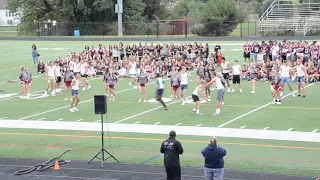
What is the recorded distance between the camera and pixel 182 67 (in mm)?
23641

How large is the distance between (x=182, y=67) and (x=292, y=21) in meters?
35.2

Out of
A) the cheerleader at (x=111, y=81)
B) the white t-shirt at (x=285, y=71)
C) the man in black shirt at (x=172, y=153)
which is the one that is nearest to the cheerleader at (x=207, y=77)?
the white t-shirt at (x=285, y=71)

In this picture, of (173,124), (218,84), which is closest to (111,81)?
(218,84)

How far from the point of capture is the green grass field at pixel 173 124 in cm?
1441

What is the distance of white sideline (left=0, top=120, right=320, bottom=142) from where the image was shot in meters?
16.4

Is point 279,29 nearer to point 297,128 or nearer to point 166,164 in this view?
point 297,128

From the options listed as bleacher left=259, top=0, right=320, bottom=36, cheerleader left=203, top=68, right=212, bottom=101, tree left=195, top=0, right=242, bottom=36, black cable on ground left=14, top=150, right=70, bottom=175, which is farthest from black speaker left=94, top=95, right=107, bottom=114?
tree left=195, top=0, right=242, bottom=36

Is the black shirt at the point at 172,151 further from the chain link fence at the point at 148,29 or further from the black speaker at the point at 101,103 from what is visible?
the chain link fence at the point at 148,29

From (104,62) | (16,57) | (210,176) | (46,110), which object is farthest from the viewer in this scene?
(16,57)

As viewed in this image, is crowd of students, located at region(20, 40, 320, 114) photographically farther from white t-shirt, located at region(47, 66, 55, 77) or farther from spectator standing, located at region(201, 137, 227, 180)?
spectator standing, located at region(201, 137, 227, 180)

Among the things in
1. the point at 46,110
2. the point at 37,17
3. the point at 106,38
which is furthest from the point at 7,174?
the point at 37,17

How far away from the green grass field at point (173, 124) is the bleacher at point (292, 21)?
2812 centimetres

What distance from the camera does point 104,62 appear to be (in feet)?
110

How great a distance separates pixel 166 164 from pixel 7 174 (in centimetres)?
439
